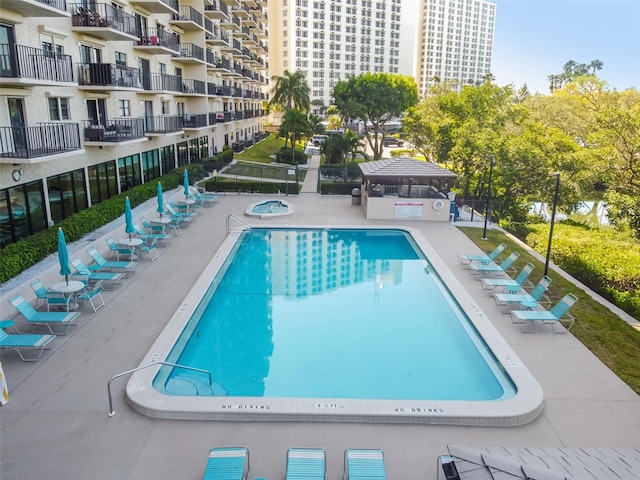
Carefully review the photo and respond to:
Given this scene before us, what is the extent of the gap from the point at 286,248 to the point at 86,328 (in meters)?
9.36

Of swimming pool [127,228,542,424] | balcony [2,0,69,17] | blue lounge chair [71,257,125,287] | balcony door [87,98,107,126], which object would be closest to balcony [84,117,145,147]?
balcony door [87,98,107,126]

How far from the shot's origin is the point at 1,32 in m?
14.7

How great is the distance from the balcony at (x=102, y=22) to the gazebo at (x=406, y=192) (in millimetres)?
12869

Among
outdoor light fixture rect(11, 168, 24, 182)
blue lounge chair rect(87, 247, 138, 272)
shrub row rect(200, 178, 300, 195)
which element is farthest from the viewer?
shrub row rect(200, 178, 300, 195)

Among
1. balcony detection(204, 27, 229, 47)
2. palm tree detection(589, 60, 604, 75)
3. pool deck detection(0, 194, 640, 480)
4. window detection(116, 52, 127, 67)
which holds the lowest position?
pool deck detection(0, 194, 640, 480)

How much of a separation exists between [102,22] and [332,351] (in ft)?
55.0

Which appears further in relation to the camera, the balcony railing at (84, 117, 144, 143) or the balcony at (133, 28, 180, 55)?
the balcony at (133, 28, 180, 55)

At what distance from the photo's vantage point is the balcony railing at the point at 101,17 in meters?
19.1

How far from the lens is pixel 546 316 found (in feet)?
39.3

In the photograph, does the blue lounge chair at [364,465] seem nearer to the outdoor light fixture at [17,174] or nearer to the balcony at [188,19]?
the outdoor light fixture at [17,174]

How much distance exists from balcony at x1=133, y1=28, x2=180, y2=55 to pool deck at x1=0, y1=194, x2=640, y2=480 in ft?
59.2

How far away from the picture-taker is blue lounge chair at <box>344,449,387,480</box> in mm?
6742

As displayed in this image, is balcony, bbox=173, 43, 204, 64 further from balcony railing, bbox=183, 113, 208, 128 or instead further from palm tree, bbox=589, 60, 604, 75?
palm tree, bbox=589, 60, 604, 75

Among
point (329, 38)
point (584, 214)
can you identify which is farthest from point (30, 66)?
point (329, 38)
